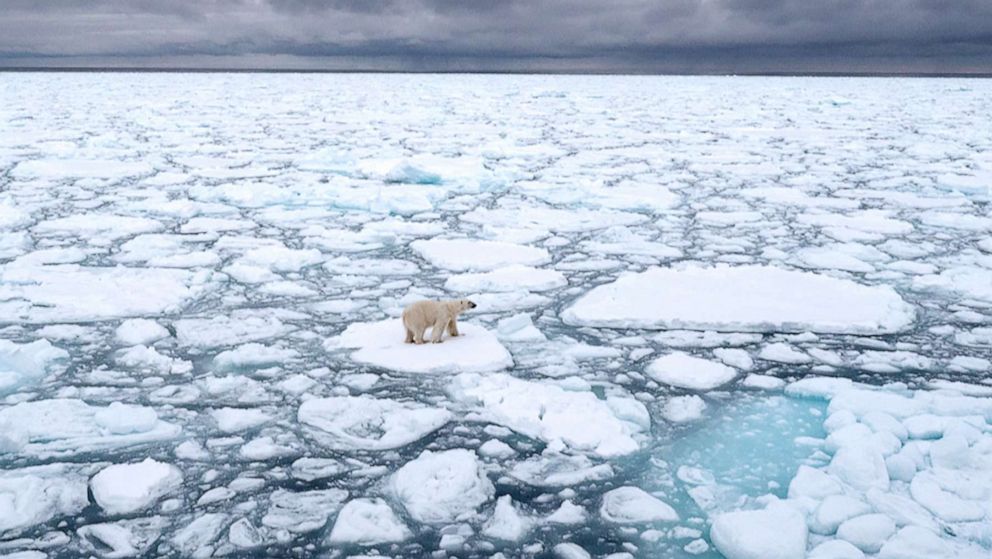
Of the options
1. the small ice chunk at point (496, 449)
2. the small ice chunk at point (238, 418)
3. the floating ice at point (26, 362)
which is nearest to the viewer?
the small ice chunk at point (496, 449)

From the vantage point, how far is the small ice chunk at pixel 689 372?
2812mm

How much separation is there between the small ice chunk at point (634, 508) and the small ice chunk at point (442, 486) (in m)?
0.33

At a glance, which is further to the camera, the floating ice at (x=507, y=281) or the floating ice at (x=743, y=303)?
the floating ice at (x=507, y=281)

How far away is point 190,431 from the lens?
2402mm

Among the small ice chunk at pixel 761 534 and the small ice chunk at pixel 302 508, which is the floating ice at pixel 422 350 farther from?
the small ice chunk at pixel 761 534

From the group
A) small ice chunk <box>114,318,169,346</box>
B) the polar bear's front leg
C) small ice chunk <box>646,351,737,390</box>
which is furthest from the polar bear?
small ice chunk <box>114,318,169,346</box>

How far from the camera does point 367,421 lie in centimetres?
249

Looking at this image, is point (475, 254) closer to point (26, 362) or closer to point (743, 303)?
point (743, 303)

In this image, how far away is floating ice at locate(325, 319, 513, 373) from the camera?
9.57 ft

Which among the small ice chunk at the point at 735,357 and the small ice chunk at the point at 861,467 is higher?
the small ice chunk at the point at 861,467

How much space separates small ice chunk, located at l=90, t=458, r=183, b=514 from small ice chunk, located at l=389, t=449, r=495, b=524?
2.10 ft

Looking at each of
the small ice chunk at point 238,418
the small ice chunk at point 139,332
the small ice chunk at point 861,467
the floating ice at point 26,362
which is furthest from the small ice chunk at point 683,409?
the floating ice at point 26,362

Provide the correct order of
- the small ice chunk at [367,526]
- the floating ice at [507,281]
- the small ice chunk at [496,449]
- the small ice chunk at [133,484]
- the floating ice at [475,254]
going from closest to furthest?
the small ice chunk at [367,526]
the small ice chunk at [133,484]
the small ice chunk at [496,449]
the floating ice at [507,281]
the floating ice at [475,254]

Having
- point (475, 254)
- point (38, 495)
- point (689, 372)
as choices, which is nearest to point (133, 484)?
point (38, 495)
